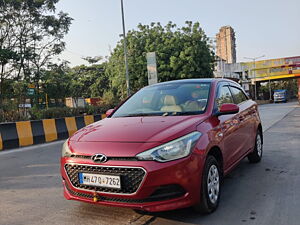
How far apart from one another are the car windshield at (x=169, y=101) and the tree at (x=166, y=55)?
23.2 meters

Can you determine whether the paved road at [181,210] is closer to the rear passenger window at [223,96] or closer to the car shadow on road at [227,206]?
the car shadow on road at [227,206]

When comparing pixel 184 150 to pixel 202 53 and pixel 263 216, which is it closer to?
pixel 263 216

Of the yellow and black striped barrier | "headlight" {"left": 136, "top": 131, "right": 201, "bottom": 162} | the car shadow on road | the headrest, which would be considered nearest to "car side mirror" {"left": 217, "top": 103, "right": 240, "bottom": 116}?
the headrest

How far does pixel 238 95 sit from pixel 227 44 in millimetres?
93001

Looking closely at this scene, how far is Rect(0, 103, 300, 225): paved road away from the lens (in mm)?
3105

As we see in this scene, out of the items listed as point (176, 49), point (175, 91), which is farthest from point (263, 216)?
point (176, 49)

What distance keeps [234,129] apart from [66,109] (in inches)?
374

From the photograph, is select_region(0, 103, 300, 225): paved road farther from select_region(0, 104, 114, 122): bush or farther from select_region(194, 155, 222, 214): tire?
select_region(0, 104, 114, 122): bush

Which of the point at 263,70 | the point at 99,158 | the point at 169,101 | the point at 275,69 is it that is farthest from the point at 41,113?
the point at 263,70

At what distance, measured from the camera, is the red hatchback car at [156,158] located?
275 centimetres

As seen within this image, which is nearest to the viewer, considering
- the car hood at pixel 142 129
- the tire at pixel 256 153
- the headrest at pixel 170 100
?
the car hood at pixel 142 129

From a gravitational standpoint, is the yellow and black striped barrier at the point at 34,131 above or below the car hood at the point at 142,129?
below

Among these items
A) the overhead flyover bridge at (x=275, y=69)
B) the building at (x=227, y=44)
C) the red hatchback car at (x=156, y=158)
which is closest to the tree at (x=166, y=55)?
the overhead flyover bridge at (x=275, y=69)

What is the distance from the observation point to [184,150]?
288cm
